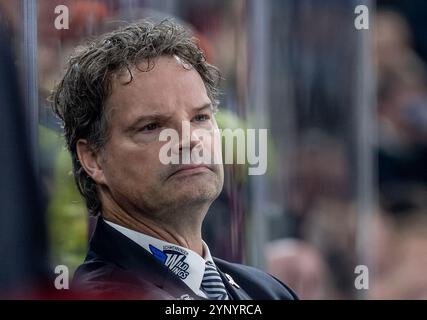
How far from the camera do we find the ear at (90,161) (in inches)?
136

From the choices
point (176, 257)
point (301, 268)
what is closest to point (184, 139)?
point (176, 257)

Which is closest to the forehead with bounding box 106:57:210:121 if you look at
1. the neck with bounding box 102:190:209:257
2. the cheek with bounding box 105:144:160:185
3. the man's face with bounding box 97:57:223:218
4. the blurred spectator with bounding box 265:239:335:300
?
the man's face with bounding box 97:57:223:218

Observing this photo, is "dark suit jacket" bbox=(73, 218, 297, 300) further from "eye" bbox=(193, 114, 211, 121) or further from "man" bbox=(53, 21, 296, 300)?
"eye" bbox=(193, 114, 211, 121)

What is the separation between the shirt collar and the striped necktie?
0.02 m

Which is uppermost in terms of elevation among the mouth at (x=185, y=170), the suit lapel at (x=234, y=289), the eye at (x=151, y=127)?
the eye at (x=151, y=127)

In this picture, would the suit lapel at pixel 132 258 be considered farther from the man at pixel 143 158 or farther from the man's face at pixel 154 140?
the man's face at pixel 154 140

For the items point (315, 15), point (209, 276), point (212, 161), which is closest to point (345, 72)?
point (315, 15)

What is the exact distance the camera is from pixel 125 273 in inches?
135

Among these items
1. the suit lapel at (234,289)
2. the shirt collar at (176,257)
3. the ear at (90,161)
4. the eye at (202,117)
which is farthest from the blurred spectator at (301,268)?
the ear at (90,161)

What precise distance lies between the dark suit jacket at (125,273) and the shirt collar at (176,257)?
1 cm

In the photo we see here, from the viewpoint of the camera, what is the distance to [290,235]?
3.49 metres

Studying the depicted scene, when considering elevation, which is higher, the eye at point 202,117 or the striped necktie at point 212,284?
the eye at point 202,117

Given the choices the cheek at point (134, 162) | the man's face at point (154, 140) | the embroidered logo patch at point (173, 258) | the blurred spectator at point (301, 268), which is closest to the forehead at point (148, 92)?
the man's face at point (154, 140)

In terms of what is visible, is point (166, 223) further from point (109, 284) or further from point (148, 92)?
point (148, 92)
